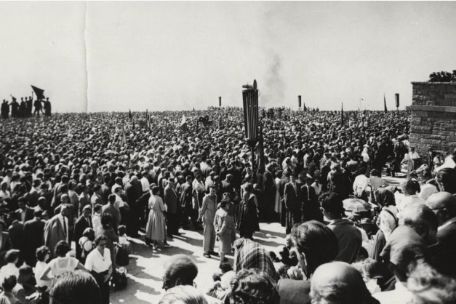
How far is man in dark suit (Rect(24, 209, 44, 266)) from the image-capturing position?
22.9 ft

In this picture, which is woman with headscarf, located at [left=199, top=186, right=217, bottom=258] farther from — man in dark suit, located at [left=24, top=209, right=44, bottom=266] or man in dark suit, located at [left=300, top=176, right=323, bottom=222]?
man in dark suit, located at [left=24, top=209, right=44, bottom=266]

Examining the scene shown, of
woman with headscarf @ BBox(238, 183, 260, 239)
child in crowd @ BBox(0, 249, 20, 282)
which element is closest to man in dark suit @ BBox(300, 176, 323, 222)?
woman with headscarf @ BBox(238, 183, 260, 239)

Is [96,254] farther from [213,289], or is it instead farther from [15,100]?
[15,100]

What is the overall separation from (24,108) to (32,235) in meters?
40.5

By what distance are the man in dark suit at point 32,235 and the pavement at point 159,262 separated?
5.40 feet

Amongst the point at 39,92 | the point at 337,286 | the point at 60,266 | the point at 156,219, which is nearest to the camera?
the point at 337,286

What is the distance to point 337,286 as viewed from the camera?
89.2 inches

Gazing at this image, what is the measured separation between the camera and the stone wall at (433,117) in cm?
1554

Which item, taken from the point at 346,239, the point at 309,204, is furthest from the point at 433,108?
the point at 346,239

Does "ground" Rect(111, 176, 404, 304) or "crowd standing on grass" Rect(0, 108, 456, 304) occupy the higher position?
"crowd standing on grass" Rect(0, 108, 456, 304)

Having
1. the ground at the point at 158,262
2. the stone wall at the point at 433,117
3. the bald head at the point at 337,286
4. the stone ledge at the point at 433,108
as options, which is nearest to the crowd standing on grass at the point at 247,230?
the bald head at the point at 337,286

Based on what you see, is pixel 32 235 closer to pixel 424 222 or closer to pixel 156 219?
pixel 156 219

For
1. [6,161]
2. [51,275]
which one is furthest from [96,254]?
[6,161]

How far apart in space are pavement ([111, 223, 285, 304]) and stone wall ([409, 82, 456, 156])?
9.01 metres
